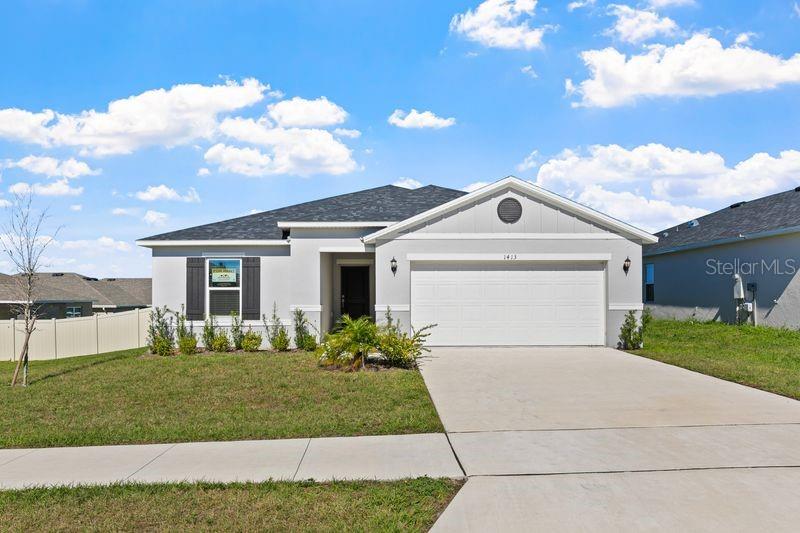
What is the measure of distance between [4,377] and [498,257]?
11632 millimetres

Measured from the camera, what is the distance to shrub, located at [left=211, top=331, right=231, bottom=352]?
1479cm

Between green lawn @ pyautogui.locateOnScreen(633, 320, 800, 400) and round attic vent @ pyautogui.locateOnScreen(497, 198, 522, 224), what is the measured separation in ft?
14.4

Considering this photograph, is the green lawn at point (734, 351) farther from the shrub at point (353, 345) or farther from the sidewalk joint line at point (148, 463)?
the sidewalk joint line at point (148, 463)

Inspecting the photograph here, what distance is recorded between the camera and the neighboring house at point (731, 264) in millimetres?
16906

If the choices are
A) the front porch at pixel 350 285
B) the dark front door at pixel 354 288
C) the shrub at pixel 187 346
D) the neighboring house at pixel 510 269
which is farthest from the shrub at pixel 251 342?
the dark front door at pixel 354 288

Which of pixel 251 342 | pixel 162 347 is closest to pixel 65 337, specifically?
pixel 162 347

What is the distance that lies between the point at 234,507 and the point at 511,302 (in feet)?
34.7

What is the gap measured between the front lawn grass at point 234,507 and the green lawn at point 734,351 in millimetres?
7044

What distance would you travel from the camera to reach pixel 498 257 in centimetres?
1396

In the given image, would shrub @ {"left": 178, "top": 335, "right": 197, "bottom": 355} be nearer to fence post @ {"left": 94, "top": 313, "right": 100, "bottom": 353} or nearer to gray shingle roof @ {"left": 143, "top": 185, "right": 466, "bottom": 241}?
gray shingle roof @ {"left": 143, "top": 185, "right": 466, "bottom": 241}

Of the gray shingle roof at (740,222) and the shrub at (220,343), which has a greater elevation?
the gray shingle roof at (740,222)

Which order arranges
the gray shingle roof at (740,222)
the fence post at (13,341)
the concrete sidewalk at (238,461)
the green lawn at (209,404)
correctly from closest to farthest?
the concrete sidewalk at (238,461) → the green lawn at (209,404) → the gray shingle roof at (740,222) → the fence post at (13,341)

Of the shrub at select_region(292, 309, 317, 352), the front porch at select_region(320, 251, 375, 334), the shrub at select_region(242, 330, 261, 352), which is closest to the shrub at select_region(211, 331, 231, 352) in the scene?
the shrub at select_region(242, 330, 261, 352)

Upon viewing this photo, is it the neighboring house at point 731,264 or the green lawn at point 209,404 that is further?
the neighboring house at point 731,264
